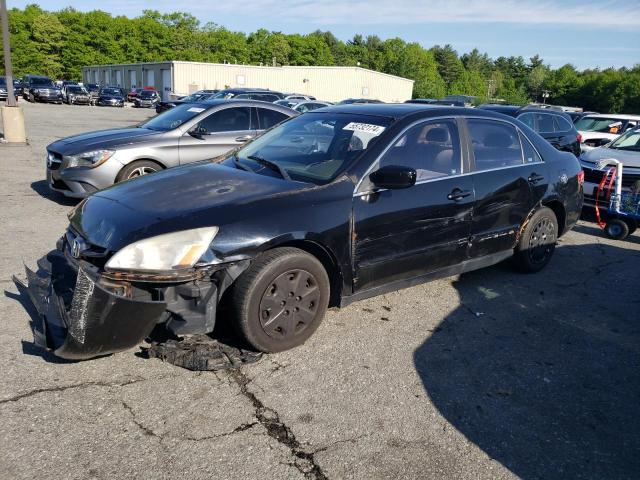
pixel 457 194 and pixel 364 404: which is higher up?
pixel 457 194

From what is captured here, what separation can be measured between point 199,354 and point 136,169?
4750 millimetres

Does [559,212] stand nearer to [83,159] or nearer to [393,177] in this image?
[393,177]

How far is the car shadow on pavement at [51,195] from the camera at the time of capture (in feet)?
25.8

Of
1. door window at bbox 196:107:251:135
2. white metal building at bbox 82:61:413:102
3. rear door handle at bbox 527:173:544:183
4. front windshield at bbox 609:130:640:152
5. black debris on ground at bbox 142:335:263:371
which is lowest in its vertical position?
black debris on ground at bbox 142:335:263:371

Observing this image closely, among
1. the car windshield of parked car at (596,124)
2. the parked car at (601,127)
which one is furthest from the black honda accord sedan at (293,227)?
the car windshield of parked car at (596,124)

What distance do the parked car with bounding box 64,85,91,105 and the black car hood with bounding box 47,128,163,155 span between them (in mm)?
38015

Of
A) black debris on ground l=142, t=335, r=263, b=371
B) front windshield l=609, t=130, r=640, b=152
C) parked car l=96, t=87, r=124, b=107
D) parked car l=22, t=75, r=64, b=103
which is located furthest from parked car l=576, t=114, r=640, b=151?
parked car l=22, t=75, r=64, b=103

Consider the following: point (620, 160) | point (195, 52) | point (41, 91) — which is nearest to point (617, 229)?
point (620, 160)

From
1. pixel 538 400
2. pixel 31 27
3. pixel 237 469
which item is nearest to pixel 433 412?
pixel 538 400

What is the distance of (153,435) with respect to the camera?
280 centimetres

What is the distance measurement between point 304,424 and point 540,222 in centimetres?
371

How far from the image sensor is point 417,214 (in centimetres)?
422

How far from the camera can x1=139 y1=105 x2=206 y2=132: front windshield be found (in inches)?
316

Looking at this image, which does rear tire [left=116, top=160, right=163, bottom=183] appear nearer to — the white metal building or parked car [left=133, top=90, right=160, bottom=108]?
parked car [left=133, top=90, right=160, bottom=108]
